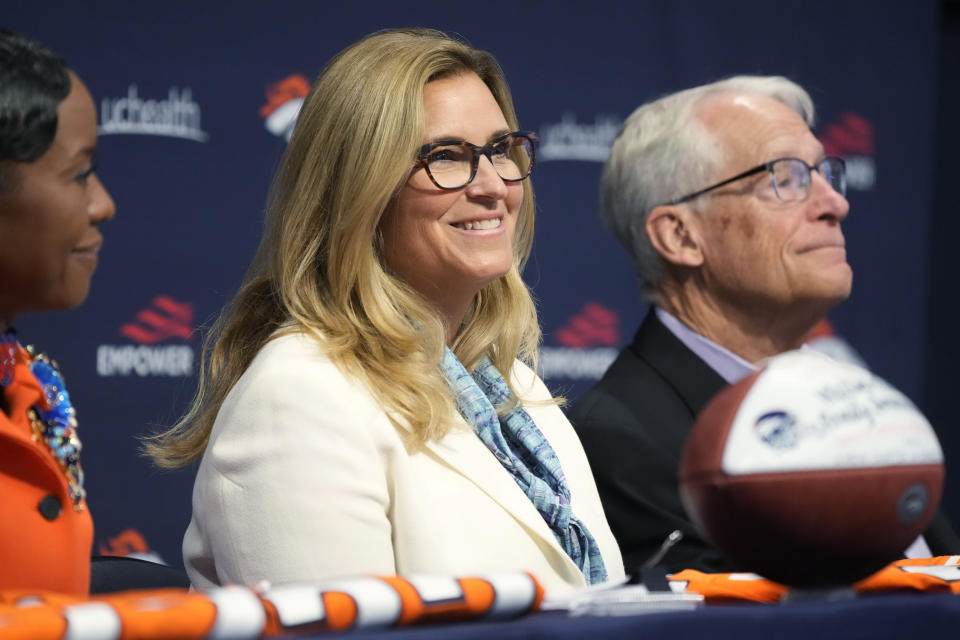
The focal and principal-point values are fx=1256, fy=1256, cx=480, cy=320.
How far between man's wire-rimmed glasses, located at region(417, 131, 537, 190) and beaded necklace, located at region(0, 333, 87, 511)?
0.79 m

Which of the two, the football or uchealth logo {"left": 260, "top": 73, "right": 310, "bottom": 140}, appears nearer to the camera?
the football

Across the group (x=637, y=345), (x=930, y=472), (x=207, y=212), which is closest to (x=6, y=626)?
(x=930, y=472)

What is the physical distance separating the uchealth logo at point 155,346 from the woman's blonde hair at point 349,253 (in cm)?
128

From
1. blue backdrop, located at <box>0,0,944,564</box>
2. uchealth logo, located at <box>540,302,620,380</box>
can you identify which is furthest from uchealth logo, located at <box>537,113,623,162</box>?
uchealth logo, located at <box>540,302,620,380</box>

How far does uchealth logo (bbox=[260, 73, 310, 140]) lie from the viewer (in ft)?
11.5

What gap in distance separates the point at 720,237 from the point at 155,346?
1.57 metres

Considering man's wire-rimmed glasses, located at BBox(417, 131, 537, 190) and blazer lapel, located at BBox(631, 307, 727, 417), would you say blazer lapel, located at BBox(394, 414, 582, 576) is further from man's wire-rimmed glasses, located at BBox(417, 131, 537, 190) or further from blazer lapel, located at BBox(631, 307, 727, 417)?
blazer lapel, located at BBox(631, 307, 727, 417)

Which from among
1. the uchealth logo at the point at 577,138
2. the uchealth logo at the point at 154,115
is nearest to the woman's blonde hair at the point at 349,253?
the uchealth logo at the point at 154,115

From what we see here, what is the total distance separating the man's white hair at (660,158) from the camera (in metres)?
2.76

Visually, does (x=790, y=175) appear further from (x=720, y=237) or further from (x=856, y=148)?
(x=856, y=148)

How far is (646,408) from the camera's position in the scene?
247 centimetres

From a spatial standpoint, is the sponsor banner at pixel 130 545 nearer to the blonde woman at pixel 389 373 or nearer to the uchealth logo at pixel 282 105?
the uchealth logo at pixel 282 105

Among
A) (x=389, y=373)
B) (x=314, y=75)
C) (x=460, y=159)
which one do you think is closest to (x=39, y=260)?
(x=389, y=373)

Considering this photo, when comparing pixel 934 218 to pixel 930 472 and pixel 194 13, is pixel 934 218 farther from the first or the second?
pixel 930 472
